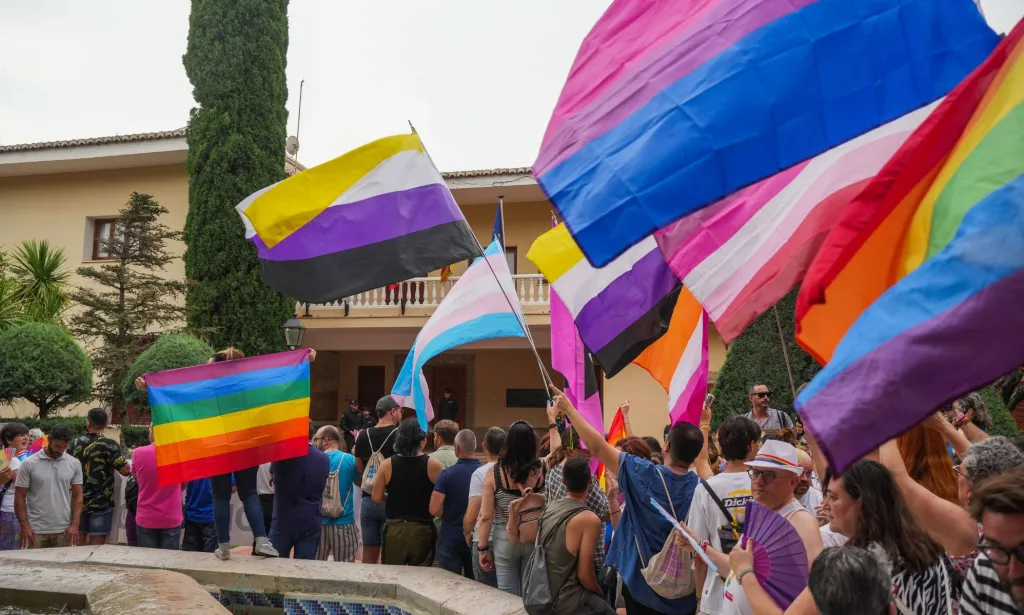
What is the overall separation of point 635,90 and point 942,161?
1259mm

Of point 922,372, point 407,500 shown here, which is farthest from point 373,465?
point 922,372

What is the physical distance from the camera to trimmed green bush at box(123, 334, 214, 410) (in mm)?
12633

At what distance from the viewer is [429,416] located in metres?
6.88

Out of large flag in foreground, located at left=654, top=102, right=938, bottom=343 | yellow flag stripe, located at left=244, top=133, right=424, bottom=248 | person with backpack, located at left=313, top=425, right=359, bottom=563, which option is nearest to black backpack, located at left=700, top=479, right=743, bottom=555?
large flag in foreground, located at left=654, top=102, right=938, bottom=343

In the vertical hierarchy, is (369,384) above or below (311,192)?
below

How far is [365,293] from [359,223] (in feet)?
46.9

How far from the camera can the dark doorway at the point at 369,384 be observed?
23.4 metres

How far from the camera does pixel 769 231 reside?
3.92 metres

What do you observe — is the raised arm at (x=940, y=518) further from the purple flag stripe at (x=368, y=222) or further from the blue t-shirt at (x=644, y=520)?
the purple flag stripe at (x=368, y=222)

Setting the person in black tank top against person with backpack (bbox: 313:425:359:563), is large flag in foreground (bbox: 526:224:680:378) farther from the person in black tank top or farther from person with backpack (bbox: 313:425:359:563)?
person with backpack (bbox: 313:425:359:563)

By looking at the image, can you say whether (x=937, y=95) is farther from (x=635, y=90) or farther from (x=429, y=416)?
(x=429, y=416)

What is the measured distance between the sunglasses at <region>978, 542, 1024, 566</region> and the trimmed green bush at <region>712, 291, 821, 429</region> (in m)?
8.87

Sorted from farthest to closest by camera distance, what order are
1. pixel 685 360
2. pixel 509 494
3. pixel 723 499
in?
pixel 685 360 → pixel 509 494 → pixel 723 499

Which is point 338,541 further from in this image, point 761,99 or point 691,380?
point 761,99
